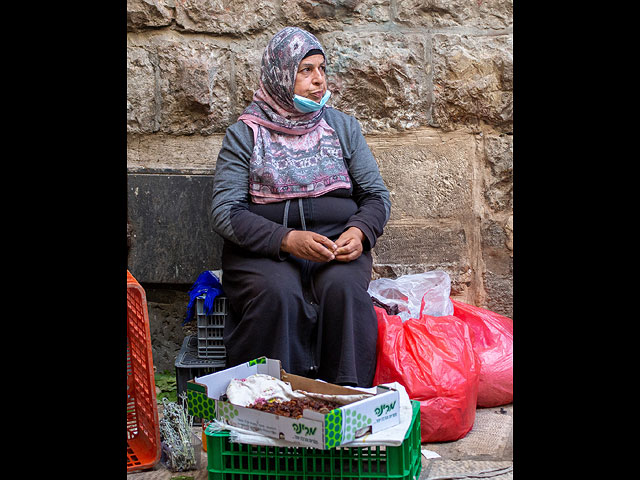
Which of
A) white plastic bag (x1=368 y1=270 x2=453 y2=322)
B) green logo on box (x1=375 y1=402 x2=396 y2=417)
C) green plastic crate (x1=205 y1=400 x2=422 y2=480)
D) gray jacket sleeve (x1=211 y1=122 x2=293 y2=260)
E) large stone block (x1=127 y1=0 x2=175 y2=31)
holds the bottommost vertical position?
green plastic crate (x1=205 y1=400 x2=422 y2=480)

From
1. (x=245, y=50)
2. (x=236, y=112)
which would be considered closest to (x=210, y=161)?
(x=236, y=112)

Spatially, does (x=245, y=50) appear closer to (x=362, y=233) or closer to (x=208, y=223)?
(x=208, y=223)

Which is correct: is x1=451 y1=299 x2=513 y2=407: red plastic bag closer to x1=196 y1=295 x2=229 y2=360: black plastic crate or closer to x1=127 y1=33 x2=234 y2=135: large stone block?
x1=196 y1=295 x2=229 y2=360: black plastic crate

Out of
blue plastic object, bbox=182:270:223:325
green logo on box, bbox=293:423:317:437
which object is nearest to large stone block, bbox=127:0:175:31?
blue plastic object, bbox=182:270:223:325

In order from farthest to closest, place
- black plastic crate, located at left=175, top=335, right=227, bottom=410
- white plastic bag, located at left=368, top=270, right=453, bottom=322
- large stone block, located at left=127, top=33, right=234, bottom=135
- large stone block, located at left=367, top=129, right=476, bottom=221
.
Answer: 1. large stone block, located at left=367, top=129, right=476, bottom=221
2. large stone block, located at left=127, top=33, right=234, bottom=135
3. white plastic bag, located at left=368, top=270, right=453, bottom=322
4. black plastic crate, located at left=175, top=335, right=227, bottom=410

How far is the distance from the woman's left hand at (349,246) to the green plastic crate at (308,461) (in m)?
0.94

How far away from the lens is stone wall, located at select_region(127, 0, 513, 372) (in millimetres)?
3732

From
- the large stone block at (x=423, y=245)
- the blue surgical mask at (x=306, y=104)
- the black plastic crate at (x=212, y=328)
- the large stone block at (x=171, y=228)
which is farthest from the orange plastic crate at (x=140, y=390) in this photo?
the large stone block at (x=423, y=245)

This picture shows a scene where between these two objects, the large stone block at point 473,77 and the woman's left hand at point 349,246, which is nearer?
the woman's left hand at point 349,246

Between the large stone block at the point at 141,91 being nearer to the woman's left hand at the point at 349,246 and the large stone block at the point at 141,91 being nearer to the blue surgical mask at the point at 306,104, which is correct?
the blue surgical mask at the point at 306,104

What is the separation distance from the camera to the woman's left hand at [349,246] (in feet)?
10.3

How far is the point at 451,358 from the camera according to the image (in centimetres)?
302

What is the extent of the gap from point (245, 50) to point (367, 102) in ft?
2.24

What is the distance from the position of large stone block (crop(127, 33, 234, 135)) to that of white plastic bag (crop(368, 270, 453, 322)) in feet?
3.89
